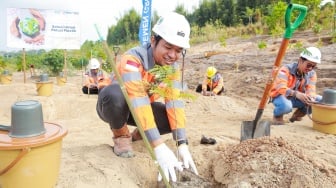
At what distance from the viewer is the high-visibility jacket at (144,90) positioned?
2.15 m

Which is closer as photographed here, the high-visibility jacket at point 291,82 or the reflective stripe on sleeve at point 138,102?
the reflective stripe on sleeve at point 138,102

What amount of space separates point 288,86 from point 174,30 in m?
2.92

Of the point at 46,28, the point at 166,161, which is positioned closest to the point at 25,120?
the point at 166,161

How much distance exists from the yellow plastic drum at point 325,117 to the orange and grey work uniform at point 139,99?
1.98 metres

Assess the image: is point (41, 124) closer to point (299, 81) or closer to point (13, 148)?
point (13, 148)

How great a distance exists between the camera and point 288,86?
458 cm

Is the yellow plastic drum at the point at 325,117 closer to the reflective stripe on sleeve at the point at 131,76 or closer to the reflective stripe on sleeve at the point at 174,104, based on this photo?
the reflective stripe on sleeve at the point at 174,104

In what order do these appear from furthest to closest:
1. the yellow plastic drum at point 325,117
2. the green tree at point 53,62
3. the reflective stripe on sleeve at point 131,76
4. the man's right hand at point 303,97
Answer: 1. the green tree at point 53,62
2. the man's right hand at point 303,97
3. the yellow plastic drum at point 325,117
4. the reflective stripe on sleeve at point 131,76

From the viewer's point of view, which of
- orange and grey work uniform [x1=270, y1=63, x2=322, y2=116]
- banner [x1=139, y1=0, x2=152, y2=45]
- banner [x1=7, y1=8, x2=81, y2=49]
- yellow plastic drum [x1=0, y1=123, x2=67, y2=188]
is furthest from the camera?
banner [x1=7, y1=8, x2=81, y2=49]

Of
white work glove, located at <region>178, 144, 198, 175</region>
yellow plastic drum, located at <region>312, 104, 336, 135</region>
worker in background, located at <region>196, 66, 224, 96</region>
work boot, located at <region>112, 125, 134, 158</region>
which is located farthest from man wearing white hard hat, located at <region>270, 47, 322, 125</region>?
worker in background, located at <region>196, 66, 224, 96</region>

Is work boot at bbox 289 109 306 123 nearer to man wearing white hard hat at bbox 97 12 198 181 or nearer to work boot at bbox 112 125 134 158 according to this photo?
man wearing white hard hat at bbox 97 12 198 181

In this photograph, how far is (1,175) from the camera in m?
1.69

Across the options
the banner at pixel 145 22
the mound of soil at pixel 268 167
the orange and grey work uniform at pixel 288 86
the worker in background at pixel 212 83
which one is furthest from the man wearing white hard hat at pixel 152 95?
the worker in background at pixel 212 83

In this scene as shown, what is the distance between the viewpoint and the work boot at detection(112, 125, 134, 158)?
98.8 inches
